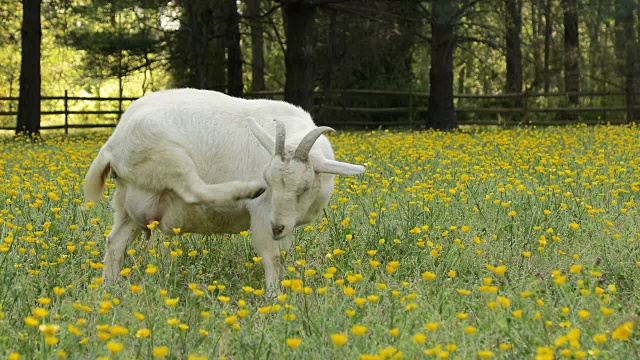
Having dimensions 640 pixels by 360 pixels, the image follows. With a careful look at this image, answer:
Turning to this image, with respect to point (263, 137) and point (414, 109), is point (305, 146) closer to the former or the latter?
point (263, 137)

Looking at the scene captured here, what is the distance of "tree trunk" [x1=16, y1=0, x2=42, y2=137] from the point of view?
61.6 feet

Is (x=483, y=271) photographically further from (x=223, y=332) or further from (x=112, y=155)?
(x=112, y=155)

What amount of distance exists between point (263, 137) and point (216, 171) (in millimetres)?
452

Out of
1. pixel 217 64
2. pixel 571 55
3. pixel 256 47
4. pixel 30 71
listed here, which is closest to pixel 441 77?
pixel 571 55

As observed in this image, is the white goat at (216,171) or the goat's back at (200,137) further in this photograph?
the goat's back at (200,137)

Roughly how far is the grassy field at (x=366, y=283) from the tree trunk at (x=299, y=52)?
9.22 metres

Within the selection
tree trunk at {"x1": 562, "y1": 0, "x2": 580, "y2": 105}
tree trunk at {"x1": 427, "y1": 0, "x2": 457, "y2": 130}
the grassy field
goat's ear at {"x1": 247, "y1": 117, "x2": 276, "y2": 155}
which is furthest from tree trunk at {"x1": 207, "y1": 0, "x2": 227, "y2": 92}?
goat's ear at {"x1": 247, "y1": 117, "x2": 276, "y2": 155}

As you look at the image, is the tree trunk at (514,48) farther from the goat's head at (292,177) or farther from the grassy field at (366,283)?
the goat's head at (292,177)

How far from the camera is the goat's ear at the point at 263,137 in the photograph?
4742mm

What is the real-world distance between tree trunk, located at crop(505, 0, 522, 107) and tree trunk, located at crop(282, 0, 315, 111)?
17.4ft

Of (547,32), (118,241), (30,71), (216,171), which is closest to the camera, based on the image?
(216,171)

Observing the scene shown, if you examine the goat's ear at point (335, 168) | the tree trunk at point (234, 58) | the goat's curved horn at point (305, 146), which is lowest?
the goat's ear at point (335, 168)

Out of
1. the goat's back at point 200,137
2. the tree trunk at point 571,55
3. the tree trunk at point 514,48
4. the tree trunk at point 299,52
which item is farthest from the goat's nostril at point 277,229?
the tree trunk at point 571,55

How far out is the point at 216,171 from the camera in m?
5.05
